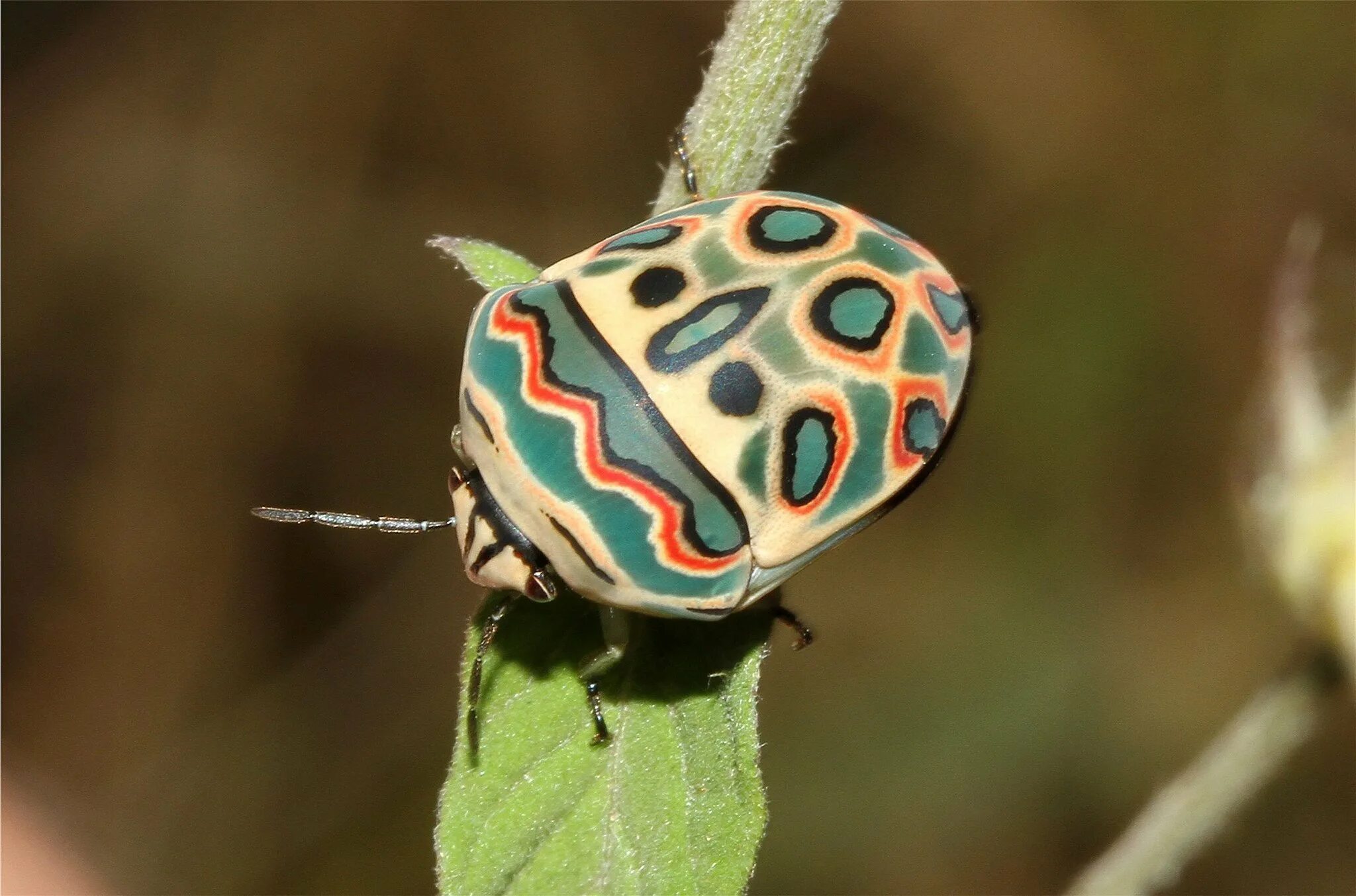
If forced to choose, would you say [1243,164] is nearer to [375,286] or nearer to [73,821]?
[375,286]

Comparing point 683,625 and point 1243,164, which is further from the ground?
point 1243,164

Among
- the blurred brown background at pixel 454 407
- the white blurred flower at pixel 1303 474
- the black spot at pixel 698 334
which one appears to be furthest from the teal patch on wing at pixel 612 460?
the blurred brown background at pixel 454 407

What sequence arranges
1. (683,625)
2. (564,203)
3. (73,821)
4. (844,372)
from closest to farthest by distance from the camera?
(844,372) < (683,625) < (73,821) < (564,203)

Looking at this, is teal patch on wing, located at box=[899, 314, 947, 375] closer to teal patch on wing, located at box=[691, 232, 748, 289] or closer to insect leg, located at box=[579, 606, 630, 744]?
teal patch on wing, located at box=[691, 232, 748, 289]

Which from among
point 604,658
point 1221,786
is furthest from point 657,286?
point 1221,786

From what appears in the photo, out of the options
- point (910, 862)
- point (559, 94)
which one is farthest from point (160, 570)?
point (910, 862)
